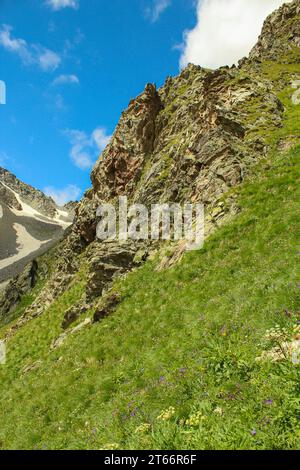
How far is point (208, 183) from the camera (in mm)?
28641

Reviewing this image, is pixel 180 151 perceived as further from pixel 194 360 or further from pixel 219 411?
pixel 219 411

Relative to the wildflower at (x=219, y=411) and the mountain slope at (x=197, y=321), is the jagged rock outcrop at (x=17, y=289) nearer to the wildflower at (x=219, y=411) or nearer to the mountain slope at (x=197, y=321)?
the mountain slope at (x=197, y=321)

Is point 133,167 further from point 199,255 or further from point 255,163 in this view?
point 199,255

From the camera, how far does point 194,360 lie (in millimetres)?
11797

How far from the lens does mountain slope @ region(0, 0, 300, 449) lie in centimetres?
824

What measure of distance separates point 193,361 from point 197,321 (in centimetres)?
342

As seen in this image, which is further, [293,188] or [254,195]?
[254,195]

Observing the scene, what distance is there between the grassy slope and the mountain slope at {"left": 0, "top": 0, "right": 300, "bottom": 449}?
59 mm

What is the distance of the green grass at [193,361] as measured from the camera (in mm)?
7305

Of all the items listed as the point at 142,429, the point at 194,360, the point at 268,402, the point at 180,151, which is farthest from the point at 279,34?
the point at 142,429

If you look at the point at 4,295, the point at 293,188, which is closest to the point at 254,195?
the point at 293,188

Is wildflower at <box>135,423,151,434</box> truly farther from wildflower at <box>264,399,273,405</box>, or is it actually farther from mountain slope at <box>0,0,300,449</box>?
wildflower at <box>264,399,273,405</box>

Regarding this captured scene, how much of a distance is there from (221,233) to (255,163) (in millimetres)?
8660

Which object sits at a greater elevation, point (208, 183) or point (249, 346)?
point (208, 183)
